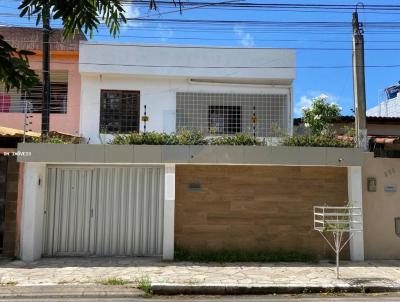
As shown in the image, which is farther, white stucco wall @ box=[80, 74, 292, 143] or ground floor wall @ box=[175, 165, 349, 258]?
white stucco wall @ box=[80, 74, 292, 143]

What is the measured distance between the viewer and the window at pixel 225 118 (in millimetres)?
17141

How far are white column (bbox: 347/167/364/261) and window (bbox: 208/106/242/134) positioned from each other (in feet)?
18.5

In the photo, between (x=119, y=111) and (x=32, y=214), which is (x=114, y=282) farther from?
(x=119, y=111)

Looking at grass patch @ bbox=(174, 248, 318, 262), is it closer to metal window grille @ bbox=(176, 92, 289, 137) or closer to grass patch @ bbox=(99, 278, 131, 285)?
grass patch @ bbox=(99, 278, 131, 285)

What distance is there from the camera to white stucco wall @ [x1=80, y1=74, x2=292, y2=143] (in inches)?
659

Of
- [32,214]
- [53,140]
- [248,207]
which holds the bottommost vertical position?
[32,214]

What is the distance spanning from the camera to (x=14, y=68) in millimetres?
2715

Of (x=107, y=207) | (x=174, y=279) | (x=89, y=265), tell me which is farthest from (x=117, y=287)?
(x=107, y=207)

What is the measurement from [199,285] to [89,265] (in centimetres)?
304

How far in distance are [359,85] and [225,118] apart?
5095 millimetres

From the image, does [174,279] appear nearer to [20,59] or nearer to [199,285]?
[199,285]

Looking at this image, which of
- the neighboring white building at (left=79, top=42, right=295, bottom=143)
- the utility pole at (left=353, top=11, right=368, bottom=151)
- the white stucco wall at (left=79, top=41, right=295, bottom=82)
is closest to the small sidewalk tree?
the utility pole at (left=353, top=11, right=368, bottom=151)

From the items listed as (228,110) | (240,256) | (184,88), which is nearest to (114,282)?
(240,256)

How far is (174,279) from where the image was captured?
31.0 feet
